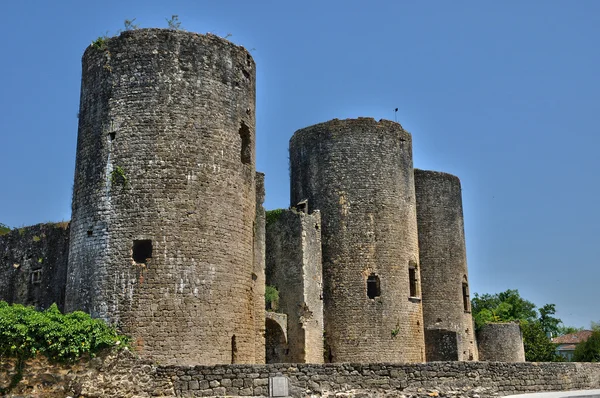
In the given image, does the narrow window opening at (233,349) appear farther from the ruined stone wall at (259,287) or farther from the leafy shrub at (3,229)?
the leafy shrub at (3,229)

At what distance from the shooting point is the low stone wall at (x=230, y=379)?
15.2 metres

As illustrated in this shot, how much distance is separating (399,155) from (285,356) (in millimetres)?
9331

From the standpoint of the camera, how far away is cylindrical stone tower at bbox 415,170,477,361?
32031mm

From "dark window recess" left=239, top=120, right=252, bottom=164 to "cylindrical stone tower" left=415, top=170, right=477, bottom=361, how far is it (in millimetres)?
14217

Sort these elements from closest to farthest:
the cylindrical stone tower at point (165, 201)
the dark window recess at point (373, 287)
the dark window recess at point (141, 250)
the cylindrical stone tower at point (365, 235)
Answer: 1. the cylindrical stone tower at point (165, 201)
2. the dark window recess at point (141, 250)
3. the cylindrical stone tower at point (365, 235)
4. the dark window recess at point (373, 287)

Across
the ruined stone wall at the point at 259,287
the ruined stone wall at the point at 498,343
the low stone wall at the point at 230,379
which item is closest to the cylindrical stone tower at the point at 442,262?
the ruined stone wall at the point at 498,343

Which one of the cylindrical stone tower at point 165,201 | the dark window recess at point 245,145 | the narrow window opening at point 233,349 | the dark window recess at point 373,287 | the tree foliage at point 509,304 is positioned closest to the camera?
the cylindrical stone tower at point 165,201

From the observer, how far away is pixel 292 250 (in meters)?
26.6

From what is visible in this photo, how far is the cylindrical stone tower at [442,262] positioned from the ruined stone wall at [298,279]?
707 cm

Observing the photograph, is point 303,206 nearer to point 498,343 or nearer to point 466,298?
point 466,298

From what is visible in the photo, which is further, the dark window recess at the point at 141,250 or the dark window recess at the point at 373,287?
the dark window recess at the point at 373,287

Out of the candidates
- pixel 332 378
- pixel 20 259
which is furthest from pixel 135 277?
pixel 20 259

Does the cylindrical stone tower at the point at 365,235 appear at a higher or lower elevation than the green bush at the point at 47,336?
higher

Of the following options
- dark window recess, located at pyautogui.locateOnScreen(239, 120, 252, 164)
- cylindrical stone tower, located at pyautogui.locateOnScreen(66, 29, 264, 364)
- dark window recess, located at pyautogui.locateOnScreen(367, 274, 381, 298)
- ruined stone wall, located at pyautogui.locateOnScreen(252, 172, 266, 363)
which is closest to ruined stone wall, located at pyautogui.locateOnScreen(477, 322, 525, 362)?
dark window recess, located at pyautogui.locateOnScreen(367, 274, 381, 298)
